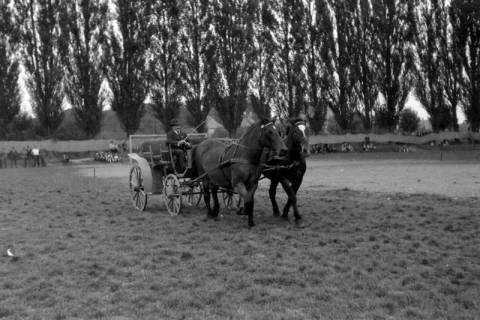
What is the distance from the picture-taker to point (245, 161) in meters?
8.45

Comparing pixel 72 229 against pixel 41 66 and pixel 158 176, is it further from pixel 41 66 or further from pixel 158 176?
pixel 41 66

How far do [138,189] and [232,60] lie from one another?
2687cm

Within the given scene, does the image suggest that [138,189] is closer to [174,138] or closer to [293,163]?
[174,138]

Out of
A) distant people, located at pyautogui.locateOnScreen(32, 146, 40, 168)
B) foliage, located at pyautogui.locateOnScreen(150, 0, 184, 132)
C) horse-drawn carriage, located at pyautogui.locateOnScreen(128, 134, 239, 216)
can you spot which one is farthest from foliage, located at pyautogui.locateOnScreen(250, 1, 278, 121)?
horse-drawn carriage, located at pyautogui.locateOnScreen(128, 134, 239, 216)

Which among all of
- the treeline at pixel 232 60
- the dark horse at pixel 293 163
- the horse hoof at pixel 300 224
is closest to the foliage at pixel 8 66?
the treeline at pixel 232 60

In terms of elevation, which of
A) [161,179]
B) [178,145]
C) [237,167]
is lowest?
[161,179]

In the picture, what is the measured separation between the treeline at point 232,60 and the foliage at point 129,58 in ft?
0.24

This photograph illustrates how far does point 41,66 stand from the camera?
35531 millimetres

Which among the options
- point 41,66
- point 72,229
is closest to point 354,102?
point 41,66

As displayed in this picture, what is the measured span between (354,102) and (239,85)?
328 inches

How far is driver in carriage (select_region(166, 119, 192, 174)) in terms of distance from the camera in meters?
10.2

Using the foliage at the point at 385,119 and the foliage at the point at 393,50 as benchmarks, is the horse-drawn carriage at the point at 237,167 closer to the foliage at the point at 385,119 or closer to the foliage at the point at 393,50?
the foliage at the point at 385,119

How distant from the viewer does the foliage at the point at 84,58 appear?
3581 cm

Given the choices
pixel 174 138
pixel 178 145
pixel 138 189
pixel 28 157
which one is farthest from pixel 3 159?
pixel 178 145
